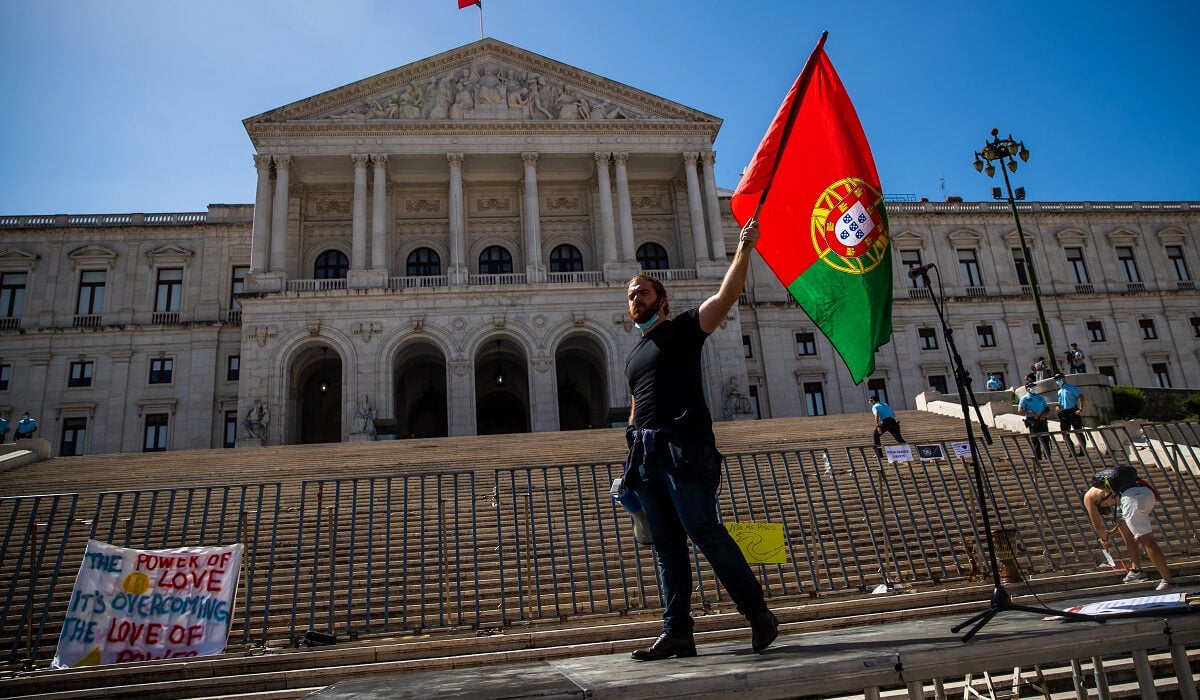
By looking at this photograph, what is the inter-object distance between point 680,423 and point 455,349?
2674 cm

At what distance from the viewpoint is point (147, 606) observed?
607 centimetres

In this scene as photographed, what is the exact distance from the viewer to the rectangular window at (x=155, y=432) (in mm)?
33312

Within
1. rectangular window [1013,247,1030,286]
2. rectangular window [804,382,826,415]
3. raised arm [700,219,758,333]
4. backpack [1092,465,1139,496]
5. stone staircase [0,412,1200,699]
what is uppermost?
rectangular window [1013,247,1030,286]

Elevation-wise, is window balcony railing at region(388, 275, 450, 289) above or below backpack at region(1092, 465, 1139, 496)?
above

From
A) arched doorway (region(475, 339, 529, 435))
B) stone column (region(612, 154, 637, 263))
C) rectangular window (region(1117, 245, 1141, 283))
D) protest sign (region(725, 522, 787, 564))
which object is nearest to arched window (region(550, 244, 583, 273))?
stone column (region(612, 154, 637, 263))

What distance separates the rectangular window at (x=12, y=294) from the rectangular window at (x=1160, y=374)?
189 feet

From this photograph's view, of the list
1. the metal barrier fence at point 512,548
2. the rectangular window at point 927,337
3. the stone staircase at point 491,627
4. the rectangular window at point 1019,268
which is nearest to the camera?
the stone staircase at point 491,627

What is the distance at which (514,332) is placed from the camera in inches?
1199

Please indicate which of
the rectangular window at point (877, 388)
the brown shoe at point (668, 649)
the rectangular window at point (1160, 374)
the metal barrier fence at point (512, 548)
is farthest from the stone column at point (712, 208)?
the brown shoe at point (668, 649)

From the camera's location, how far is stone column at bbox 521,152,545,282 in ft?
104

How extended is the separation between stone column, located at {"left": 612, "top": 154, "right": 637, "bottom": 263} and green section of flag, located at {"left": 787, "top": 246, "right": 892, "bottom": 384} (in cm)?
2735

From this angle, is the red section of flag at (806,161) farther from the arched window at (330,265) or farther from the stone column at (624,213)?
the arched window at (330,265)

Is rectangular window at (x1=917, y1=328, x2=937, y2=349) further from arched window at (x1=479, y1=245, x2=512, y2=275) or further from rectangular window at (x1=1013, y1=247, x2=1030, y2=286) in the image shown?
arched window at (x1=479, y1=245, x2=512, y2=275)

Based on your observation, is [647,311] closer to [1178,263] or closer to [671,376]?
[671,376]
